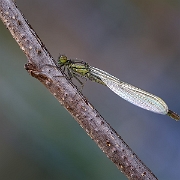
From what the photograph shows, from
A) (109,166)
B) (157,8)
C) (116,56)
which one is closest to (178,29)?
(157,8)

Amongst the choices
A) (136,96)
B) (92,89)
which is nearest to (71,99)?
(136,96)

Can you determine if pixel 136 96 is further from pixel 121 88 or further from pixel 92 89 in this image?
pixel 92 89

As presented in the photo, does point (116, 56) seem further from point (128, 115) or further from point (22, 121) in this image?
point (22, 121)

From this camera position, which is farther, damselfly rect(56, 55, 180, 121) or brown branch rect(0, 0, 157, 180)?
damselfly rect(56, 55, 180, 121)

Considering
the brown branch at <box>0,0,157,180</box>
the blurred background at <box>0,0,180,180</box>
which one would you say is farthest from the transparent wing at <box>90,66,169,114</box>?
the blurred background at <box>0,0,180,180</box>

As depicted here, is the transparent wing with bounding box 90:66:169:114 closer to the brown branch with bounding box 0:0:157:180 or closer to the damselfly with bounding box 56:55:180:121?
the damselfly with bounding box 56:55:180:121
